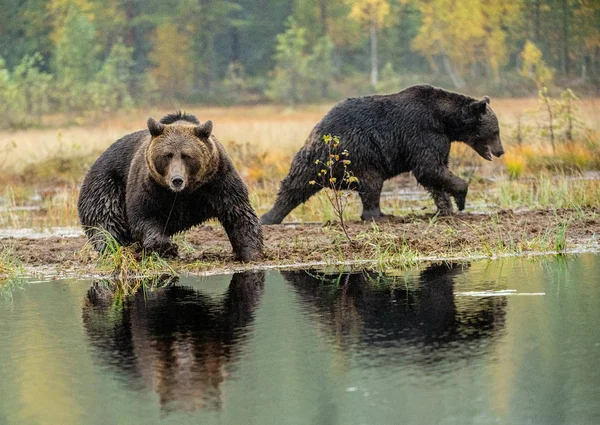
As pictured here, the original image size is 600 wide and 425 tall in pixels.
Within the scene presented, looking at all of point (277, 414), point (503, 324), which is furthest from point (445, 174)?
point (277, 414)

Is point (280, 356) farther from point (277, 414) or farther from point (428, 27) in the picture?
point (428, 27)

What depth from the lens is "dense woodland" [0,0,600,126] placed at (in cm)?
5238

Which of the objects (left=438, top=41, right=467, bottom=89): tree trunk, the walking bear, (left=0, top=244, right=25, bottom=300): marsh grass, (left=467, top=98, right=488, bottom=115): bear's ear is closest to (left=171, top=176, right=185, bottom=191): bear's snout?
the walking bear

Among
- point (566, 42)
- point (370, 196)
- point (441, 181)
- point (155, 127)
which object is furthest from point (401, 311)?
point (566, 42)

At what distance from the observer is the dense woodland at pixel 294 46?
52375 mm

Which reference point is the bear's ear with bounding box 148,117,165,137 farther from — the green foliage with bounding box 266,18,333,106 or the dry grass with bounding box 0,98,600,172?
the green foliage with bounding box 266,18,333,106

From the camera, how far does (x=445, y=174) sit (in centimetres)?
1374

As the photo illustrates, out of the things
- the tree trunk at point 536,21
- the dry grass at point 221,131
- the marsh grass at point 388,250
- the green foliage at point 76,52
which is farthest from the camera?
the tree trunk at point 536,21

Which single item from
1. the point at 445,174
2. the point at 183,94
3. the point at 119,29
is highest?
the point at 119,29

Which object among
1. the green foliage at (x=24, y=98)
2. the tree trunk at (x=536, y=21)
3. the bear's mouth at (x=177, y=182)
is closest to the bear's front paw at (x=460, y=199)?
the bear's mouth at (x=177, y=182)

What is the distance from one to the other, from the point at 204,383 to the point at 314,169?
735cm

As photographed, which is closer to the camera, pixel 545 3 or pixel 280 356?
pixel 280 356

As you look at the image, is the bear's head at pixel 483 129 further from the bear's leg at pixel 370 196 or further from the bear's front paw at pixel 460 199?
the bear's leg at pixel 370 196

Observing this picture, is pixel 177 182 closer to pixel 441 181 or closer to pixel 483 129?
pixel 441 181
